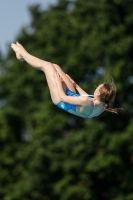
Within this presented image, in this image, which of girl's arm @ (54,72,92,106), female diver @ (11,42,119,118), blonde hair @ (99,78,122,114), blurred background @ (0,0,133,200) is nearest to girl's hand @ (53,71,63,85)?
female diver @ (11,42,119,118)

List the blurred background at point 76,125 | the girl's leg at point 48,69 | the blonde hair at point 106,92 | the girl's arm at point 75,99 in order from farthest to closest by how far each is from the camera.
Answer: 1. the blurred background at point 76,125
2. the girl's leg at point 48,69
3. the blonde hair at point 106,92
4. the girl's arm at point 75,99

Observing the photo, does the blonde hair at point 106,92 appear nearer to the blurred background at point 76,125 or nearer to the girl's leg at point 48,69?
the girl's leg at point 48,69

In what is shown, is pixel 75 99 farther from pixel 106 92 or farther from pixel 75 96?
pixel 106 92

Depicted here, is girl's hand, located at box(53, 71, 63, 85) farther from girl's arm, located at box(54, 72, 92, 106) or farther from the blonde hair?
the blonde hair

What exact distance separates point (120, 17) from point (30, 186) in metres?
9.72

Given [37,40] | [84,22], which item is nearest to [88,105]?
[84,22]

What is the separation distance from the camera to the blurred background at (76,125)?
2803 centimetres

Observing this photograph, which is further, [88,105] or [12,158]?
[12,158]

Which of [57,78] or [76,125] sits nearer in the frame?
[57,78]

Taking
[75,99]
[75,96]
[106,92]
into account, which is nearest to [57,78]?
[75,96]

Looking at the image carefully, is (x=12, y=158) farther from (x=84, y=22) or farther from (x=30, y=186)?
(x=84, y=22)

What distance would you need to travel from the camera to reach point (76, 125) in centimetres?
3117

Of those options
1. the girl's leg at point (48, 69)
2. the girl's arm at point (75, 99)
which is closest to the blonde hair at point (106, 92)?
the girl's arm at point (75, 99)

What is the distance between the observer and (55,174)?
29.5 m
